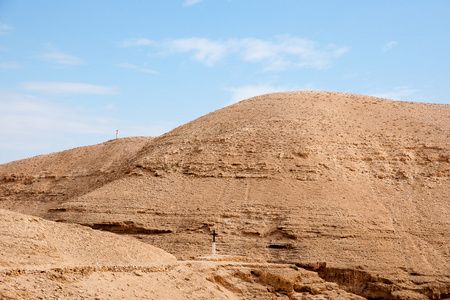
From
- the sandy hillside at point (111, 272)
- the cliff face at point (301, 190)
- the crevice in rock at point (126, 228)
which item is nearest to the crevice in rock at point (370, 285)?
the cliff face at point (301, 190)

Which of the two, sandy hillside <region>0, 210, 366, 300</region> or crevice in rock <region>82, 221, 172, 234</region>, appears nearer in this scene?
sandy hillside <region>0, 210, 366, 300</region>

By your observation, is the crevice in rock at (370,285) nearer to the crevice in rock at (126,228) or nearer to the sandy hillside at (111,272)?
the sandy hillside at (111,272)

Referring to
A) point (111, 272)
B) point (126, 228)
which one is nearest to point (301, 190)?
point (126, 228)

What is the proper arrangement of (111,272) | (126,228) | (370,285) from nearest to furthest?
(111,272) < (370,285) < (126,228)

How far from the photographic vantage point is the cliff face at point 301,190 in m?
24.2

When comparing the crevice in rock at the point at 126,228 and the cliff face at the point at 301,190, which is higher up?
the cliff face at the point at 301,190

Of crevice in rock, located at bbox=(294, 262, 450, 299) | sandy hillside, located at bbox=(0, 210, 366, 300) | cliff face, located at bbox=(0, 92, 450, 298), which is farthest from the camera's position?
cliff face, located at bbox=(0, 92, 450, 298)

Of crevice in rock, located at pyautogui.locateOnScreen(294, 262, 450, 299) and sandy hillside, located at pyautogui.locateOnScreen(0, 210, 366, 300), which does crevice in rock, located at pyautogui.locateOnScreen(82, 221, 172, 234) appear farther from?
crevice in rock, located at pyautogui.locateOnScreen(294, 262, 450, 299)

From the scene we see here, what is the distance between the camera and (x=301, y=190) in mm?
27625

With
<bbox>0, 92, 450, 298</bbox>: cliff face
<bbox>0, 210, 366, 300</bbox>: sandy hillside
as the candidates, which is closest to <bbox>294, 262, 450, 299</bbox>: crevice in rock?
<bbox>0, 92, 450, 298</bbox>: cliff face

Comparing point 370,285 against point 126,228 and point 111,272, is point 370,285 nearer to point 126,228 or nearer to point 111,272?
point 126,228

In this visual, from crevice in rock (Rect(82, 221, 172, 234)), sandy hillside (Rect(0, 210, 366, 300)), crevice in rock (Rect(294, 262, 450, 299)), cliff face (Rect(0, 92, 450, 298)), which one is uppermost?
cliff face (Rect(0, 92, 450, 298))

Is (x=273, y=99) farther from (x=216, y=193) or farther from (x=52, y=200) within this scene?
(x=52, y=200)

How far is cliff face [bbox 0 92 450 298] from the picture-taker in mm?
24172
